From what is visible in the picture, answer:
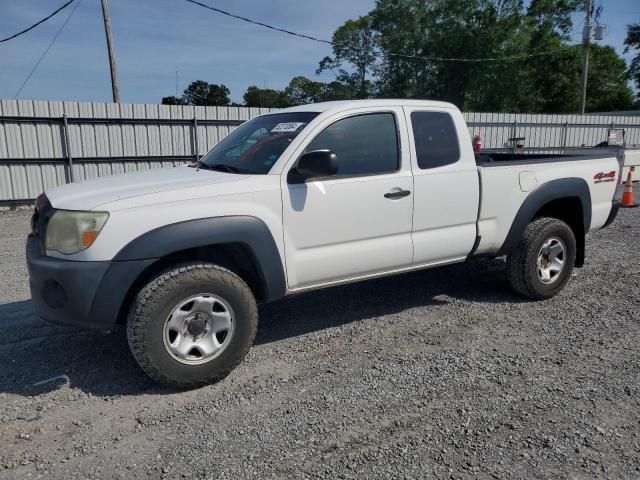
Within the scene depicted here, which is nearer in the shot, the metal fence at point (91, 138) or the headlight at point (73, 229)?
the headlight at point (73, 229)


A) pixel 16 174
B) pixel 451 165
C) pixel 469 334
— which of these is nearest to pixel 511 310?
pixel 469 334

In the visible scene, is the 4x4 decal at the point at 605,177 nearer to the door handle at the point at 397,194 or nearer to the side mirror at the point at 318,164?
the door handle at the point at 397,194

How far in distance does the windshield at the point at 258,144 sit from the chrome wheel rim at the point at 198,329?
1017mm

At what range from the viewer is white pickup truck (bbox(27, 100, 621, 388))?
3.14 m

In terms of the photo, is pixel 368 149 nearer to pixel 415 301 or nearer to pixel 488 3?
pixel 415 301

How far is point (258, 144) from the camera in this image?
405cm

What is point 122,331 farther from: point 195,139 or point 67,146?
point 195,139

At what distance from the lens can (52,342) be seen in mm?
4117

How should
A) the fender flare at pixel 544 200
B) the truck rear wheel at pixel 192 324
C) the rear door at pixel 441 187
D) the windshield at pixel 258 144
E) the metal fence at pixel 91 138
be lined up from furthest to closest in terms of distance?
the metal fence at pixel 91 138
the fender flare at pixel 544 200
the rear door at pixel 441 187
the windshield at pixel 258 144
the truck rear wheel at pixel 192 324

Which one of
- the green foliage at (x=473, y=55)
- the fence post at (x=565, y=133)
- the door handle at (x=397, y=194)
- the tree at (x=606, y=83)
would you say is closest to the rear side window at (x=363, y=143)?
the door handle at (x=397, y=194)

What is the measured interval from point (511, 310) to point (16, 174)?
10961 millimetres

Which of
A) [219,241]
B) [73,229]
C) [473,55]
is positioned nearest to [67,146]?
[73,229]

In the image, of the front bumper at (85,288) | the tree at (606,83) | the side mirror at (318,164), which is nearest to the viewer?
the front bumper at (85,288)

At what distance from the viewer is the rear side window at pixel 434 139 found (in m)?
4.24
